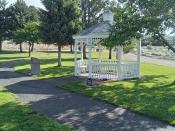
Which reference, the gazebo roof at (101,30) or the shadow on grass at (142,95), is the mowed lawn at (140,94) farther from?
the gazebo roof at (101,30)

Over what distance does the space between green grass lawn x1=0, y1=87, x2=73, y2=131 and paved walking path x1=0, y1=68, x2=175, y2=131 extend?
51 centimetres

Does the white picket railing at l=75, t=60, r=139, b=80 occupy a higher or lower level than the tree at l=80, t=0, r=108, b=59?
lower

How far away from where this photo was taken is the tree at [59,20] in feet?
118

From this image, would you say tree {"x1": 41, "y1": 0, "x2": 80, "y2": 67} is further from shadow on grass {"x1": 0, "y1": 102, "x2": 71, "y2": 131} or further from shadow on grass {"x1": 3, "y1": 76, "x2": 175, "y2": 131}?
shadow on grass {"x1": 0, "y1": 102, "x2": 71, "y2": 131}

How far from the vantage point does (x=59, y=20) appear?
3631 cm

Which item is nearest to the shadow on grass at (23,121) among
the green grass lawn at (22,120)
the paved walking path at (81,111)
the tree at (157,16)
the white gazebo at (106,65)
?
the green grass lawn at (22,120)

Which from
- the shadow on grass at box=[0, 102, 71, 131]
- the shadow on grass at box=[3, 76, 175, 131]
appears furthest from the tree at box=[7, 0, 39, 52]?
the shadow on grass at box=[0, 102, 71, 131]

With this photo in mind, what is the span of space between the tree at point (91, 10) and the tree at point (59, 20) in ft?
49.0

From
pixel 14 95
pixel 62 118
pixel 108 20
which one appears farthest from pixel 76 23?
pixel 62 118

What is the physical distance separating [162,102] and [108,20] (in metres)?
12.3

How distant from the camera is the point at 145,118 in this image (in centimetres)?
1412

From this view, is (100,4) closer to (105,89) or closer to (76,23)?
(76,23)

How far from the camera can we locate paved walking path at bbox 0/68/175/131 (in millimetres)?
12859

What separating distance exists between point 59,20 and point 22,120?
2362 centimetres
